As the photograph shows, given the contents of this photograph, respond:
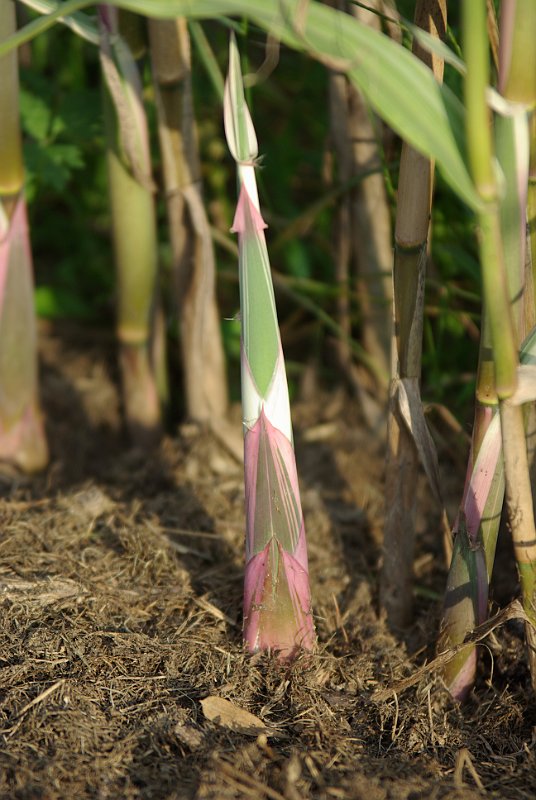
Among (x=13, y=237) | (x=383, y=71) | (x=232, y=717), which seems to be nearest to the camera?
(x=383, y=71)

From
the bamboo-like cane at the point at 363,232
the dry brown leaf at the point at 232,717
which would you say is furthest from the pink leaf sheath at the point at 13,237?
the dry brown leaf at the point at 232,717

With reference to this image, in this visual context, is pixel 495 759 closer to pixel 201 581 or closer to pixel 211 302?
pixel 201 581

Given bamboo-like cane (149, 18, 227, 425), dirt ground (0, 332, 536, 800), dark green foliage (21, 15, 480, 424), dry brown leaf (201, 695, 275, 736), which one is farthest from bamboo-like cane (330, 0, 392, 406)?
dry brown leaf (201, 695, 275, 736)

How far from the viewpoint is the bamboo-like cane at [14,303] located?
3.56 ft

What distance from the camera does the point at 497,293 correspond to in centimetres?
67

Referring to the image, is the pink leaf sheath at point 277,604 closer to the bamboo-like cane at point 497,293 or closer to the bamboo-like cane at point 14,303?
the bamboo-like cane at point 497,293

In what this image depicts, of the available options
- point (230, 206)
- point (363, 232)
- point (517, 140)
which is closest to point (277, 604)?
point (517, 140)

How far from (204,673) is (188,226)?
26.8 inches

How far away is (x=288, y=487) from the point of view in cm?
84

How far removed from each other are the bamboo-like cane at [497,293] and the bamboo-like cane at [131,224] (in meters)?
0.58

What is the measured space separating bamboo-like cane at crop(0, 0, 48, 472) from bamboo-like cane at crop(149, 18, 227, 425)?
195 mm

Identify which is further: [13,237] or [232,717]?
[13,237]

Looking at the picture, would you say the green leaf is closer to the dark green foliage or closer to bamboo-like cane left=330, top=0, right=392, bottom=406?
the dark green foliage

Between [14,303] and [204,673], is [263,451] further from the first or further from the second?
[14,303]
